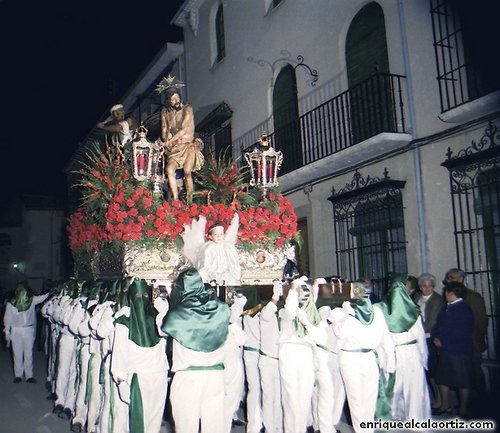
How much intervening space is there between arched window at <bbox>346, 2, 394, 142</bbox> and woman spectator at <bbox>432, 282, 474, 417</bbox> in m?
3.85

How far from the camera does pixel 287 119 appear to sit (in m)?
12.7

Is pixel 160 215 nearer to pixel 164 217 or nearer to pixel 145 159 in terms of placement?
pixel 164 217

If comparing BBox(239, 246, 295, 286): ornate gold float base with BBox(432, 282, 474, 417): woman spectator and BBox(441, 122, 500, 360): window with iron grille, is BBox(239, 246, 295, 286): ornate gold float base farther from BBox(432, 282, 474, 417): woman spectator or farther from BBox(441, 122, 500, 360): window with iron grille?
BBox(441, 122, 500, 360): window with iron grille

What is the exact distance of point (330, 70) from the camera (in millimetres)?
11039

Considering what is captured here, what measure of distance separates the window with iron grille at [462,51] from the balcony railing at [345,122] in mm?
887

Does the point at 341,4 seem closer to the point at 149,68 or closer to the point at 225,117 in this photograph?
the point at 225,117

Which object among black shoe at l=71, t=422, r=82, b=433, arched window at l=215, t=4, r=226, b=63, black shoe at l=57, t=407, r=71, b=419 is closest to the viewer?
black shoe at l=71, t=422, r=82, b=433

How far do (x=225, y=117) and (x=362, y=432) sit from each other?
11.4 m

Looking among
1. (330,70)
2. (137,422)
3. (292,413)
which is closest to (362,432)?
(292,413)

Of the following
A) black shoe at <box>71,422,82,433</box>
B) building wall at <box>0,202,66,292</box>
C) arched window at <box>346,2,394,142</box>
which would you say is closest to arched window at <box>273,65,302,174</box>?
arched window at <box>346,2,394,142</box>

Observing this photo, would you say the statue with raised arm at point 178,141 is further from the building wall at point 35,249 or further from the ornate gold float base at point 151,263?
the building wall at point 35,249

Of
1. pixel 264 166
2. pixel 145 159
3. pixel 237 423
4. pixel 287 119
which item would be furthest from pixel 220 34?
pixel 237 423

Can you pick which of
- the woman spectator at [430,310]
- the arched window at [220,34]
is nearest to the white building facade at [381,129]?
the woman spectator at [430,310]

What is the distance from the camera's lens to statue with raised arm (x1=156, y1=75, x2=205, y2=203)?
7410mm
